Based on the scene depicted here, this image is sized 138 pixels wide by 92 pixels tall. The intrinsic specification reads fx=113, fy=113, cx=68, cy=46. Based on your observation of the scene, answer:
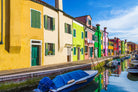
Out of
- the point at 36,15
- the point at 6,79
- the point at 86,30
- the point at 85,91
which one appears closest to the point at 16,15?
the point at 36,15

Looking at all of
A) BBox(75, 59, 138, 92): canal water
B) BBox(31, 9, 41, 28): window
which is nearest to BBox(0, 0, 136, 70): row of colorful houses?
BBox(31, 9, 41, 28): window

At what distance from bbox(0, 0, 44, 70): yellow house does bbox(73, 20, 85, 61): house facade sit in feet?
28.5

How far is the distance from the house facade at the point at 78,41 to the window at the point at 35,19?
909 centimetres

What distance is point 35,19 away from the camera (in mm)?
12828

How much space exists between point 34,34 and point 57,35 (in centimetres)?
436

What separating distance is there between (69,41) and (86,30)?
27.9ft

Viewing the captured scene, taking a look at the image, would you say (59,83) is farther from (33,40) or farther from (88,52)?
(88,52)

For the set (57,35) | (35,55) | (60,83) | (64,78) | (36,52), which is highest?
(57,35)

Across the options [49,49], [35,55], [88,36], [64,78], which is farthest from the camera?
[88,36]

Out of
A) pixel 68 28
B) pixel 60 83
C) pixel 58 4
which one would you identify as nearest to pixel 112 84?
pixel 60 83

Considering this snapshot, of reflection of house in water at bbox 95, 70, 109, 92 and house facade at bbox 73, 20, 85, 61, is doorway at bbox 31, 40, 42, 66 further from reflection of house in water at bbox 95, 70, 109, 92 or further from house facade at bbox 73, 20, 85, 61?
house facade at bbox 73, 20, 85, 61

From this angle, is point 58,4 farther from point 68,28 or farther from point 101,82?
point 101,82

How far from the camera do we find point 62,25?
17391 millimetres

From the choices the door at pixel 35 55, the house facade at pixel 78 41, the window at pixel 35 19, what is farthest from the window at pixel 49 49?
the house facade at pixel 78 41
